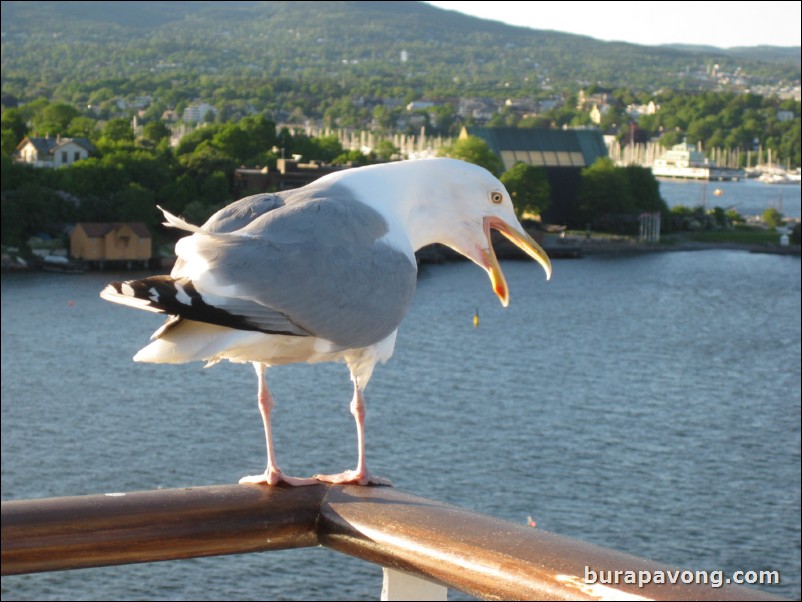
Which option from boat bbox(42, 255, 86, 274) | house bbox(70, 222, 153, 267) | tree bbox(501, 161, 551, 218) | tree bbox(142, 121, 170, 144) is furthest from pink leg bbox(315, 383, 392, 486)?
tree bbox(142, 121, 170, 144)

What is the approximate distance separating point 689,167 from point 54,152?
4744 centimetres

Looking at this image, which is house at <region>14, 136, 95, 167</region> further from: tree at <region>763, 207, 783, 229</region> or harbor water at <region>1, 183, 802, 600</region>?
tree at <region>763, 207, 783, 229</region>

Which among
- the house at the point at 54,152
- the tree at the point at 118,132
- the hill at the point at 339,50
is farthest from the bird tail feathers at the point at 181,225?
the hill at the point at 339,50

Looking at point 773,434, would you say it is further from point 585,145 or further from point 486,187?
point 585,145

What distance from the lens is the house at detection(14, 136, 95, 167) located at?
3731cm

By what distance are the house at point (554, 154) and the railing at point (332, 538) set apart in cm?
3764

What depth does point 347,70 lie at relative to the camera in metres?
106

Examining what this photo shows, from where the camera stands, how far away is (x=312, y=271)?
4.17ft

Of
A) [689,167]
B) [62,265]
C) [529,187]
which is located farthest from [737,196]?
[62,265]

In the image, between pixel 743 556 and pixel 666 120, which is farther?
pixel 666 120

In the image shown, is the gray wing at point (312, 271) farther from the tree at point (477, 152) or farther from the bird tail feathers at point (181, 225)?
the tree at point (477, 152)

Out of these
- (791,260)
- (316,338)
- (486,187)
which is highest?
(486,187)

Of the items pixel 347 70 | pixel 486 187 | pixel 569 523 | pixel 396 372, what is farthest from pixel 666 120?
pixel 486 187

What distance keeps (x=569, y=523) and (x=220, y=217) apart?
1184 centimetres
